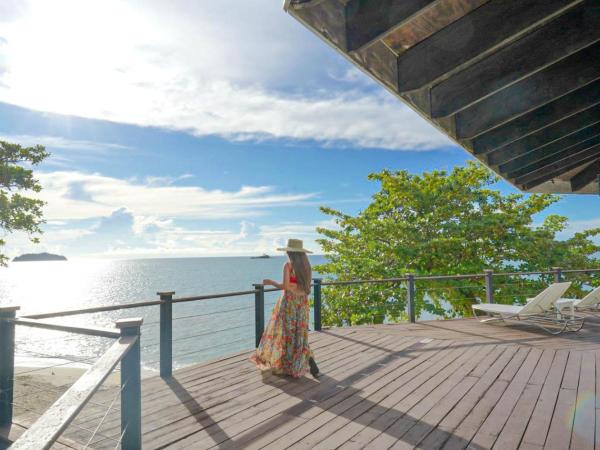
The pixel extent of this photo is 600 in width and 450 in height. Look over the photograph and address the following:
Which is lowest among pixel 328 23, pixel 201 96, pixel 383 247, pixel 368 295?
pixel 368 295

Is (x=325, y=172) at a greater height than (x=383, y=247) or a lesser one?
greater

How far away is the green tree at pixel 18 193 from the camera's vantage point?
54.2ft

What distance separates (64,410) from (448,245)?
14439 mm

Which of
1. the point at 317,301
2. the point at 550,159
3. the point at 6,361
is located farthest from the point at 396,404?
the point at 317,301

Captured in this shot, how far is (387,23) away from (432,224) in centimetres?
1381

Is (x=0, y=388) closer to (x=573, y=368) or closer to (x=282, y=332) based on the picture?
(x=282, y=332)

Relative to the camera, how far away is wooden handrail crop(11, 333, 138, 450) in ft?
3.01

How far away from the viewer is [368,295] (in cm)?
1499

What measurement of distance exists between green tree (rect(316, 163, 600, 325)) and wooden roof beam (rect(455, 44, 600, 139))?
35.1ft

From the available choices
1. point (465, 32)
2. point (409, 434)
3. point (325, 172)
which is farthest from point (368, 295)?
point (325, 172)

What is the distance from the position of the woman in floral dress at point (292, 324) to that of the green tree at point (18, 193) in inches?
620

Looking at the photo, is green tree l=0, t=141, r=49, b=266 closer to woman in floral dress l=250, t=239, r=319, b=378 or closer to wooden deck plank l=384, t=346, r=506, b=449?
woman in floral dress l=250, t=239, r=319, b=378

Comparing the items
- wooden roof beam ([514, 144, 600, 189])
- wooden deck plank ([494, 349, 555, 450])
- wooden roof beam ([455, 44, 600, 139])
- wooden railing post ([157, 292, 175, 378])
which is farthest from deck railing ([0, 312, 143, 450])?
wooden roof beam ([514, 144, 600, 189])

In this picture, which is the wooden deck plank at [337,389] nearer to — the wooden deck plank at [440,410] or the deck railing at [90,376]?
the wooden deck plank at [440,410]
